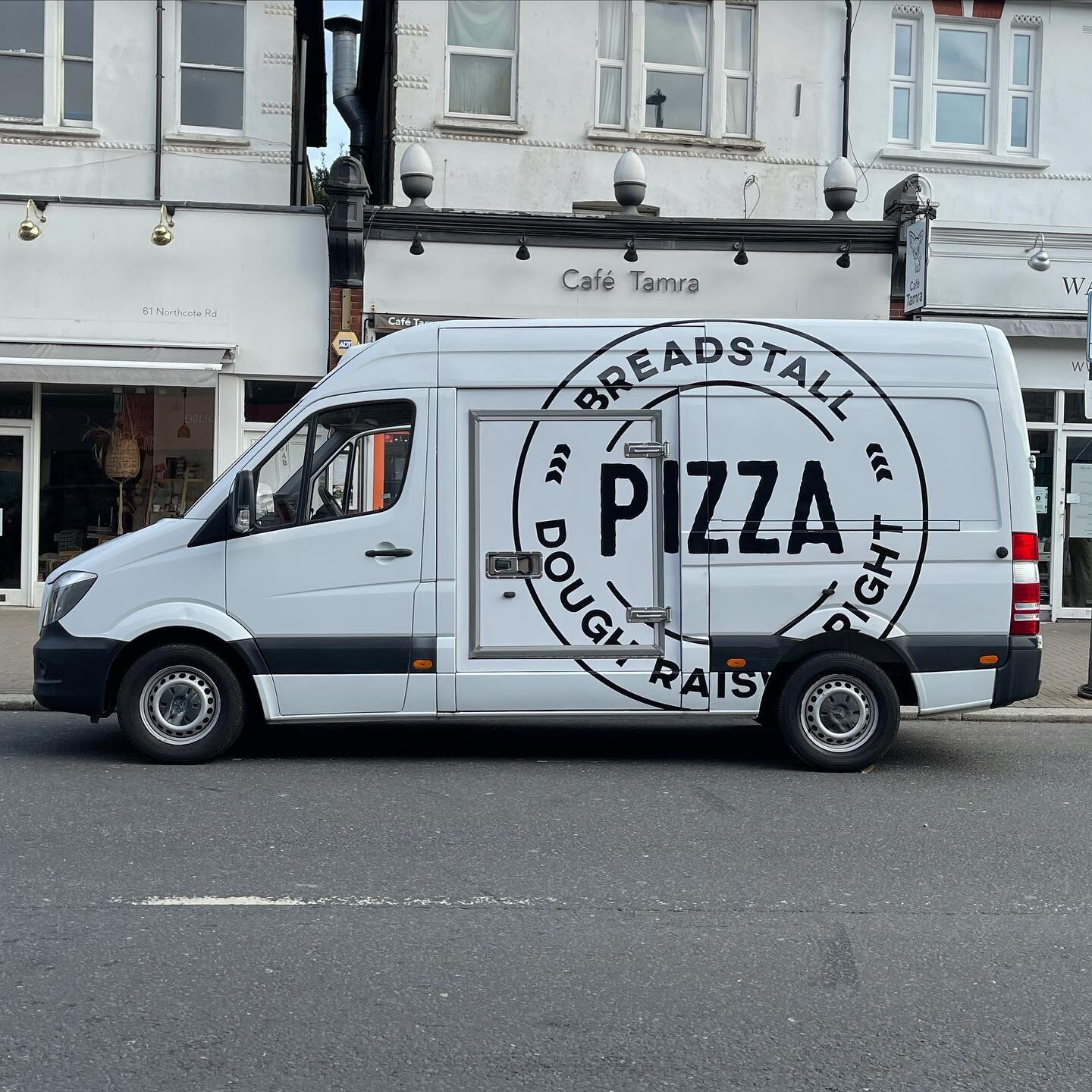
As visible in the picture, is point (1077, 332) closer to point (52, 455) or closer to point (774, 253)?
point (774, 253)

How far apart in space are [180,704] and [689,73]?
1225 cm

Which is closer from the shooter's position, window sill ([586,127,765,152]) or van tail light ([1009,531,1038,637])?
van tail light ([1009,531,1038,637])

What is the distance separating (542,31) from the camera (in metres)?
16.9

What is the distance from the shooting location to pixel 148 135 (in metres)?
16.8

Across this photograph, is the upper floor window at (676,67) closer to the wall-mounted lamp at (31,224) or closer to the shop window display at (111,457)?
the shop window display at (111,457)

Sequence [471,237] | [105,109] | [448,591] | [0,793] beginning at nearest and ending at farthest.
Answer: [0,793] < [448,591] < [471,237] < [105,109]

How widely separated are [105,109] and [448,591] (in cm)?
1141

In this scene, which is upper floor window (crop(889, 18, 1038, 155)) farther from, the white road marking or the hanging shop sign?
the white road marking

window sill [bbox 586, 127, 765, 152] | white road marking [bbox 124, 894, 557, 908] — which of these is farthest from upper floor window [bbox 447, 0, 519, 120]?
white road marking [bbox 124, 894, 557, 908]

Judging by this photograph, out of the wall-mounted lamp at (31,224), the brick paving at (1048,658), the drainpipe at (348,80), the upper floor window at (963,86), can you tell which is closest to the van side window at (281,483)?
the brick paving at (1048,658)

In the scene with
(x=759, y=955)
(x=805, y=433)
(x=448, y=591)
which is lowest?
(x=759, y=955)

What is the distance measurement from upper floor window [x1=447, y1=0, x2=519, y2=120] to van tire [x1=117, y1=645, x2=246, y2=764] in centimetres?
1075

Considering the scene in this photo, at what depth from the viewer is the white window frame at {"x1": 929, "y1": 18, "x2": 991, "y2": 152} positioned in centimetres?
1761

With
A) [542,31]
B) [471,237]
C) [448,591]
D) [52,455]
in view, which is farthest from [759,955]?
[542,31]
